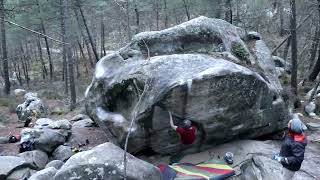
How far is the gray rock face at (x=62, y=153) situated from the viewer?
Result: 1018 cm

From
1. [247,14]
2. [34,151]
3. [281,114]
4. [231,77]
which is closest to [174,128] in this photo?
[231,77]

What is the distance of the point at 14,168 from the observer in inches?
343

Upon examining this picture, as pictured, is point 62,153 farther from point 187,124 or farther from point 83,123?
point 187,124

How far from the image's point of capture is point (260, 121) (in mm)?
9477

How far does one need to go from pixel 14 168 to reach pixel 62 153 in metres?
1.70

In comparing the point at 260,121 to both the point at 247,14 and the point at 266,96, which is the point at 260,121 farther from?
the point at 247,14

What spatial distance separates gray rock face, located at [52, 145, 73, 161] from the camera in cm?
1018

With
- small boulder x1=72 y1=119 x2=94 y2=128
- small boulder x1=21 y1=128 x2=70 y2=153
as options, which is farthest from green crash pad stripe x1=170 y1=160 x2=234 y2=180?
small boulder x1=72 y1=119 x2=94 y2=128

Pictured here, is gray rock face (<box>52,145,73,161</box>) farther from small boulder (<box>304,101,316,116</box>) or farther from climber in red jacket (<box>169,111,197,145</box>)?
small boulder (<box>304,101,316,116</box>)

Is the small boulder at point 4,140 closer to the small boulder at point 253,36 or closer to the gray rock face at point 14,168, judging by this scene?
the gray rock face at point 14,168

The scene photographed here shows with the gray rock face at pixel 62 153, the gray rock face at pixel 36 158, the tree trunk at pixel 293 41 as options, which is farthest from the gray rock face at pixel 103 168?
the tree trunk at pixel 293 41

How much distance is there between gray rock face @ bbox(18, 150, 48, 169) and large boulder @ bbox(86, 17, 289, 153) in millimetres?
1717

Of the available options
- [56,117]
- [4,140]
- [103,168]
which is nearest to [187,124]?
[103,168]

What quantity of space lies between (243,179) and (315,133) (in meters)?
3.65
